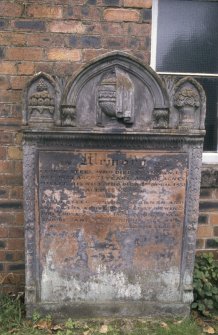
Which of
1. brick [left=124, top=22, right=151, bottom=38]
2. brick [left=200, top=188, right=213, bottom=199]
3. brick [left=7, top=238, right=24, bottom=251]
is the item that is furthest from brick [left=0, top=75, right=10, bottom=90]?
brick [left=200, top=188, right=213, bottom=199]

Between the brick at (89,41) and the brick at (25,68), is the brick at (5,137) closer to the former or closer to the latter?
the brick at (25,68)

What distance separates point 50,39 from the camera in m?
3.32

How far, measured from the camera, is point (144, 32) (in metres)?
3.37

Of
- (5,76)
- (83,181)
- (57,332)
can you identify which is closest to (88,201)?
(83,181)

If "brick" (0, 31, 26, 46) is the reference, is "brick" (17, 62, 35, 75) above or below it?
below

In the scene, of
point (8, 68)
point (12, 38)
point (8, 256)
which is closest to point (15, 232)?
point (8, 256)

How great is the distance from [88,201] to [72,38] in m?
1.38

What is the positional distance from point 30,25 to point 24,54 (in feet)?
0.79

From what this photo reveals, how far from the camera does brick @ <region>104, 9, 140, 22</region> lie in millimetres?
3318

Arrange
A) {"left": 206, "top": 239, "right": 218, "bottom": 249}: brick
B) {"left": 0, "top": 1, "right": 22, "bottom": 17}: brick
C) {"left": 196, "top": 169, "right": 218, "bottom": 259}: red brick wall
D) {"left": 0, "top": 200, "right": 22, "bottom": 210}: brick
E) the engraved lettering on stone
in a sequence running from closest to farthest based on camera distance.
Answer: the engraved lettering on stone → {"left": 0, "top": 1, "right": 22, "bottom": 17}: brick → {"left": 0, "top": 200, "right": 22, "bottom": 210}: brick → {"left": 196, "top": 169, "right": 218, "bottom": 259}: red brick wall → {"left": 206, "top": 239, "right": 218, "bottom": 249}: brick

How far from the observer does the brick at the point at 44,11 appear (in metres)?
3.26

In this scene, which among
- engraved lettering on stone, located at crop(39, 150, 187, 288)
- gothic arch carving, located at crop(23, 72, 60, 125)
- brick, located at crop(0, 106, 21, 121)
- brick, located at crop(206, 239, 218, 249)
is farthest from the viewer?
brick, located at crop(206, 239, 218, 249)

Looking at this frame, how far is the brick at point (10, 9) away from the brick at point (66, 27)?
28cm

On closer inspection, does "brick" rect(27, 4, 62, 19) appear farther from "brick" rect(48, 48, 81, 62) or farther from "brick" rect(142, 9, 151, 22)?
"brick" rect(142, 9, 151, 22)
